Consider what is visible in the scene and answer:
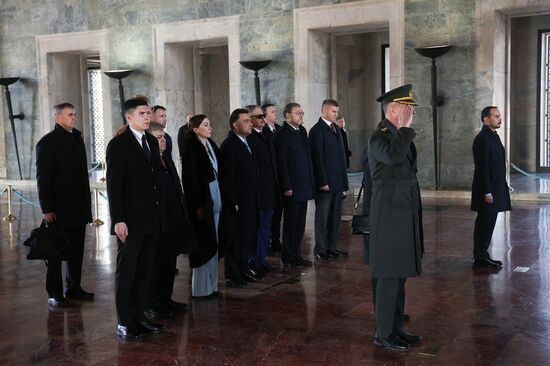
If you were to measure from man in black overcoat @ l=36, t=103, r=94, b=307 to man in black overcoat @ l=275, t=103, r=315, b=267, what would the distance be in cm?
215

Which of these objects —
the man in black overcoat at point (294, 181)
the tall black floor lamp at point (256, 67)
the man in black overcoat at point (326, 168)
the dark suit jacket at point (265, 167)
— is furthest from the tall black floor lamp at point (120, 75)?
the dark suit jacket at point (265, 167)

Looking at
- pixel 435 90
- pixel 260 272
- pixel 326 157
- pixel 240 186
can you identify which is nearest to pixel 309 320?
pixel 260 272

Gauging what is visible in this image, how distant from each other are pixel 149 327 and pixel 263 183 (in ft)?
7.24

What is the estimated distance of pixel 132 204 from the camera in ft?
16.5

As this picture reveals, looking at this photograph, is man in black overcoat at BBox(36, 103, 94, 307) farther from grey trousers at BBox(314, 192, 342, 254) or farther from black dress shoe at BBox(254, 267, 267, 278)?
Answer: grey trousers at BBox(314, 192, 342, 254)

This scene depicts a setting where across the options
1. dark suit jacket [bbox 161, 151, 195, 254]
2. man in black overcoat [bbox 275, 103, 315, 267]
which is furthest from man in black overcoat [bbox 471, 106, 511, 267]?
dark suit jacket [bbox 161, 151, 195, 254]

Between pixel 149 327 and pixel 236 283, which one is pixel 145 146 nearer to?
pixel 149 327

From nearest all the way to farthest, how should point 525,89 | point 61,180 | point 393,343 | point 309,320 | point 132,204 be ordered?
point 393,343, point 132,204, point 309,320, point 61,180, point 525,89

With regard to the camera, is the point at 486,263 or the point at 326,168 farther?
the point at 326,168

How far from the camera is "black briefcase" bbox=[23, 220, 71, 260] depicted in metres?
5.90

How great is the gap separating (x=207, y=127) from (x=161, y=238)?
44.7 inches

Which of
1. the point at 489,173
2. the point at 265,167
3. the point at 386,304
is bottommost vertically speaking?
the point at 386,304

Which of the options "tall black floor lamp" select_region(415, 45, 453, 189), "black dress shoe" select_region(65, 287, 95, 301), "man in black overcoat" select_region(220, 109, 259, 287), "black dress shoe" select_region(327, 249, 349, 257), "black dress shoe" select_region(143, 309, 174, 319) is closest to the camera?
"black dress shoe" select_region(143, 309, 174, 319)

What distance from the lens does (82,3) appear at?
1728cm
